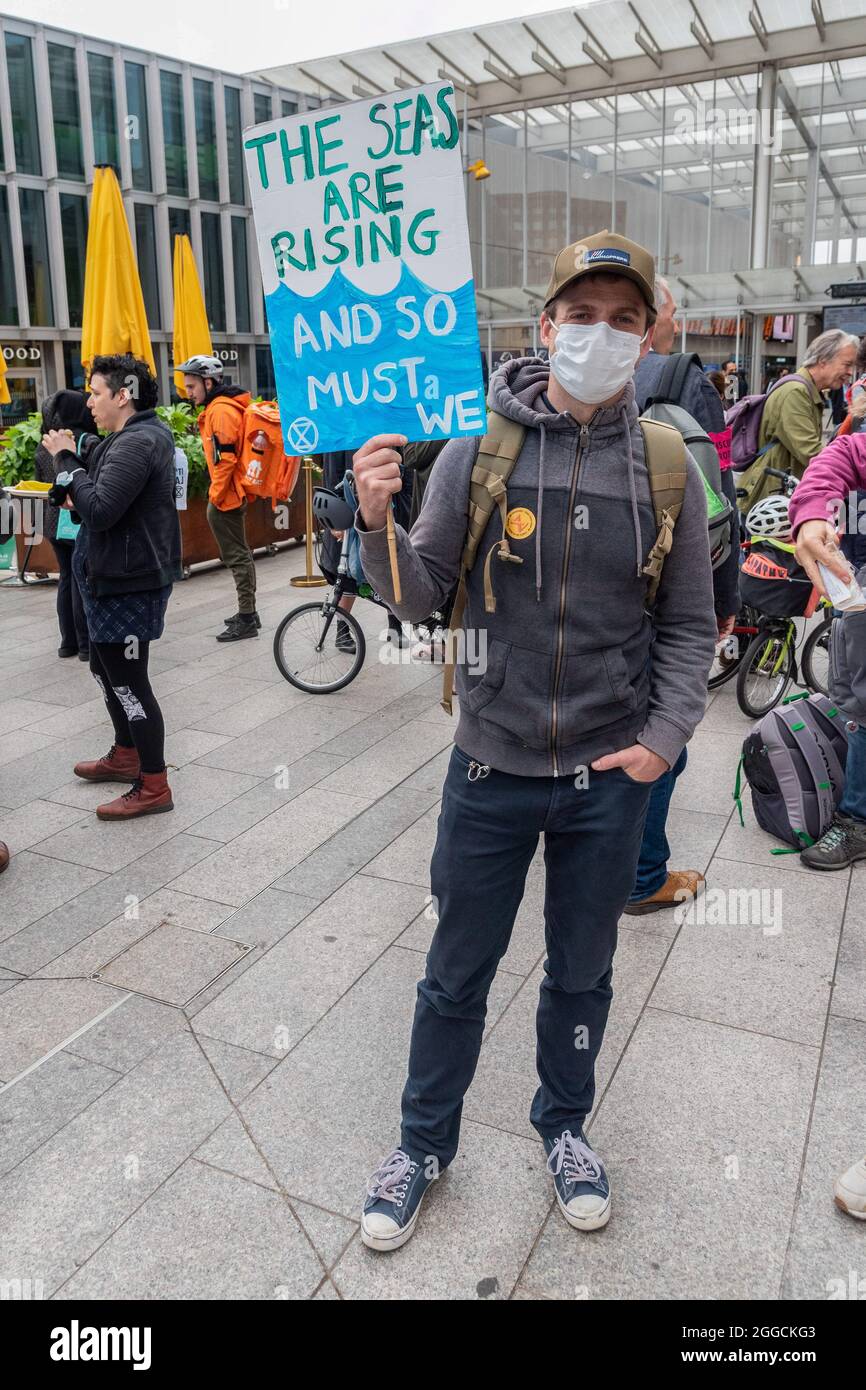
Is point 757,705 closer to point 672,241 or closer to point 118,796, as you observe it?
point 118,796

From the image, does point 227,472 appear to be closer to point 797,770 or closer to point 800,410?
point 800,410

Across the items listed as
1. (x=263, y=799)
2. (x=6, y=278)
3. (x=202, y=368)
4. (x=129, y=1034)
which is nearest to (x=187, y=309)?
(x=202, y=368)

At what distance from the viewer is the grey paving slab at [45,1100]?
278cm

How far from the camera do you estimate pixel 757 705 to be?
6.30 meters

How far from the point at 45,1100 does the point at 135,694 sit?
7.38 feet

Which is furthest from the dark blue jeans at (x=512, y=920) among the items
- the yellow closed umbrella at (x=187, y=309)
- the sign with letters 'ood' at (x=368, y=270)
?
the yellow closed umbrella at (x=187, y=309)

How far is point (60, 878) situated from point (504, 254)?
72.3 feet

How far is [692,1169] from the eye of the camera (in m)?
2.67

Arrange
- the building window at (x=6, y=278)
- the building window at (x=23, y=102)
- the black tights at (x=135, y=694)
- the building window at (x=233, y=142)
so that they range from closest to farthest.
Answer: the black tights at (x=135, y=694), the building window at (x=23, y=102), the building window at (x=6, y=278), the building window at (x=233, y=142)

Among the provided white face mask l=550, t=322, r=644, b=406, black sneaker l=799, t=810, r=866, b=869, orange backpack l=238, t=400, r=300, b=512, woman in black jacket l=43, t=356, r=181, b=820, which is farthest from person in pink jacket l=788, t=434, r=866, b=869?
orange backpack l=238, t=400, r=300, b=512

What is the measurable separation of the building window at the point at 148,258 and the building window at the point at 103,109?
3.95 ft

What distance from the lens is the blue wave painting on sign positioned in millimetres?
2080

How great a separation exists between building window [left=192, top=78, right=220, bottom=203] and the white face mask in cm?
2637

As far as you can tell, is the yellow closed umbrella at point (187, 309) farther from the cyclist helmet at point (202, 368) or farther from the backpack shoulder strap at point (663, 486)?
the backpack shoulder strap at point (663, 486)
